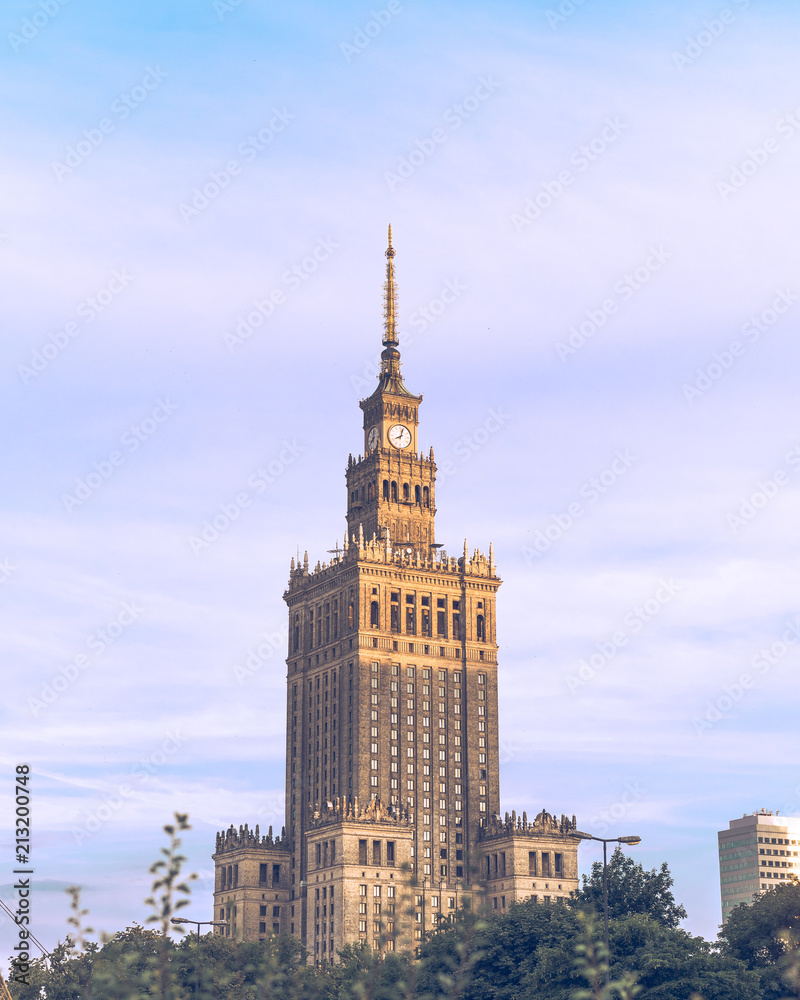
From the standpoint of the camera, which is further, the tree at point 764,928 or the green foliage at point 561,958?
the tree at point 764,928

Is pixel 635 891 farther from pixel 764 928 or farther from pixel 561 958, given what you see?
pixel 561 958

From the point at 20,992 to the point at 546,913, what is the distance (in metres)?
52.4

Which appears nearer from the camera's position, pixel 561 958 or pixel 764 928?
pixel 561 958

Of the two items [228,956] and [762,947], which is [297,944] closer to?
[228,956]

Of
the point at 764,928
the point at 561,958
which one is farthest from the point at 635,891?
the point at 561,958

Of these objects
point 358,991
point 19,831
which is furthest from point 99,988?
point 19,831

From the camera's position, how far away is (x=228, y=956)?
163m

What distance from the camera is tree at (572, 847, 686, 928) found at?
171 metres

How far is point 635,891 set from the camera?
6806 inches

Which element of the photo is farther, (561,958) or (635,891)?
(635,891)

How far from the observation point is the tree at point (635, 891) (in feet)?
560

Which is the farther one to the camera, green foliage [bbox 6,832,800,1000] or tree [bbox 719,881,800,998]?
tree [bbox 719,881,800,998]

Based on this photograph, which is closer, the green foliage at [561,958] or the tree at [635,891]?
the green foliage at [561,958]

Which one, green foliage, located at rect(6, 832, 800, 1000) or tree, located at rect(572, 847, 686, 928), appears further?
tree, located at rect(572, 847, 686, 928)
